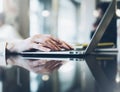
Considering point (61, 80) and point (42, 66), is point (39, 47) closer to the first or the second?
point (42, 66)

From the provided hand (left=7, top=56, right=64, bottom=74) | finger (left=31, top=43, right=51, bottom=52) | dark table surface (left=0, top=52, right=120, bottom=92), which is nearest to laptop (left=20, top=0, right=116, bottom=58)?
finger (left=31, top=43, right=51, bottom=52)

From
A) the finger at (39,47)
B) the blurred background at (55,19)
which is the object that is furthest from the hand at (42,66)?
the blurred background at (55,19)

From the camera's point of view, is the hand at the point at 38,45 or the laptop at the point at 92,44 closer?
the laptop at the point at 92,44

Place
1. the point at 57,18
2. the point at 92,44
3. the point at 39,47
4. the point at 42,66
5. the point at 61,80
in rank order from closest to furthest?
1. the point at 61,80
2. the point at 42,66
3. the point at 92,44
4. the point at 39,47
5. the point at 57,18

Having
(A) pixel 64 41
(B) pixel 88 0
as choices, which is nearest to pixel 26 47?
(A) pixel 64 41

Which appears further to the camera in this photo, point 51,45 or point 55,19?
point 55,19

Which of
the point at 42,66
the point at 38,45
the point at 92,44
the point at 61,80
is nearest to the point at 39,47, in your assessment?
the point at 38,45

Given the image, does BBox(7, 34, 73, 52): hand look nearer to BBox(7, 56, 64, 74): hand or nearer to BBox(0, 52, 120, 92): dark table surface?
BBox(7, 56, 64, 74): hand

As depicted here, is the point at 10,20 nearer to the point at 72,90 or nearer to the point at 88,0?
the point at 88,0

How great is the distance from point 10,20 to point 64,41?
466 mm

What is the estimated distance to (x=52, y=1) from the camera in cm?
193

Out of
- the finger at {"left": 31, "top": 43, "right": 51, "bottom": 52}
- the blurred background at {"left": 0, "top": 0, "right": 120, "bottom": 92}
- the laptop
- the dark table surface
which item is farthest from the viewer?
the blurred background at {"left": 0, "top": 0, "right": 120, "bottom": 92}

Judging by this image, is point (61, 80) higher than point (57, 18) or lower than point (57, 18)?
lower

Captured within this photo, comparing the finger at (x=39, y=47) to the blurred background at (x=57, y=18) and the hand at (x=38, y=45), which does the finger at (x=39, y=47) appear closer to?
the hand at (x=38, y=45)
